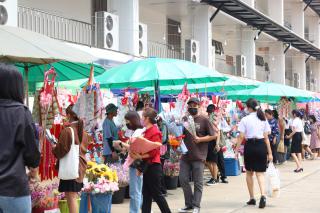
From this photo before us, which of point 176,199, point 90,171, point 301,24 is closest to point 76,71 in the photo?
point 90,171

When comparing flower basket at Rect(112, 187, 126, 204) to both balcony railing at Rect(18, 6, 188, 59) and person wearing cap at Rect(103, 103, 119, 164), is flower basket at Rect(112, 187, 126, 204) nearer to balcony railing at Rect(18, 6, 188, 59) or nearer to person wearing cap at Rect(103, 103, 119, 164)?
person wearing cap at Rect(103, 103, 119, 164)

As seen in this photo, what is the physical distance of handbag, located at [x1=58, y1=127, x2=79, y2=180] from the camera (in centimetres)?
684

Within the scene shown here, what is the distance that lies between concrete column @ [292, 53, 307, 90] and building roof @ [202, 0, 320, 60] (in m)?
2.43

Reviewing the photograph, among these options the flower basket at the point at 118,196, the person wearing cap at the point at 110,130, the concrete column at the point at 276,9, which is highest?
the concrete column at the point at 276,9

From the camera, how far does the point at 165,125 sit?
10.6 metres

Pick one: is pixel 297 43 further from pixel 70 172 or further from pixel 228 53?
pixel 70 172

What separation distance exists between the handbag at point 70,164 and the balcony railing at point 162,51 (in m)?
16.7

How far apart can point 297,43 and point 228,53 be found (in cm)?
518

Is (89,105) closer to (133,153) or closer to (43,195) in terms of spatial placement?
(133,153)

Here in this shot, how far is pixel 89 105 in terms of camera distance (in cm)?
770

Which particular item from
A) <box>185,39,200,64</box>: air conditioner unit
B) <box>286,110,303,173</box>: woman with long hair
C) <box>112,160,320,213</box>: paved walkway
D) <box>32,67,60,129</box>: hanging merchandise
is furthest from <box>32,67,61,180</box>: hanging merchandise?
<box>185,39,200,64</box>: air conditioner unit

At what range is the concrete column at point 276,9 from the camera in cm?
3503

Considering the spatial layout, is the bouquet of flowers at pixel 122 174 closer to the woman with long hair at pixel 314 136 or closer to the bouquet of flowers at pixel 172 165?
the bouquet of flowers at pixel 172 165

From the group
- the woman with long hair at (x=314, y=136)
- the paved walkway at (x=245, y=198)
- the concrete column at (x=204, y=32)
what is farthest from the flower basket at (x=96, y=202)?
the concrete column at (x=204, y=32)
